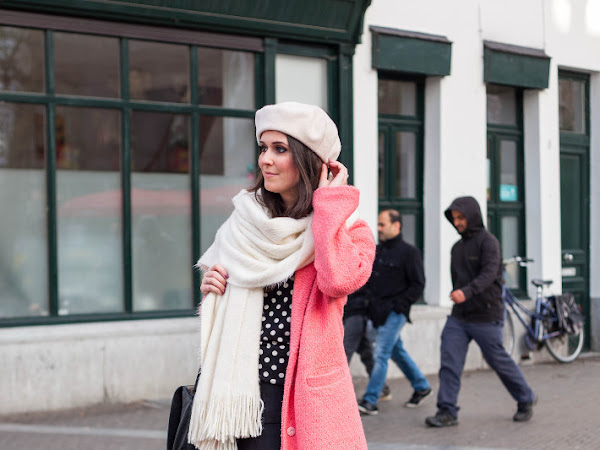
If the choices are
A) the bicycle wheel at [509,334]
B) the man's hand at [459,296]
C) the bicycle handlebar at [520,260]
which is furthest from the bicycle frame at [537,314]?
the man's hand at [459,296]

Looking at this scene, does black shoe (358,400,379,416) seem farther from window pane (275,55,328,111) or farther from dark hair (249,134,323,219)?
dark hair (249,134,323,219)

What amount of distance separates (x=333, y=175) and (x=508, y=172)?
8.68 meters

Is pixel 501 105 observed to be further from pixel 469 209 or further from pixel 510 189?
pixel 469 209

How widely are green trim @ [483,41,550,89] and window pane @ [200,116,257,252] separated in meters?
3.20

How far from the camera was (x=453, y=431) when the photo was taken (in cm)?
694

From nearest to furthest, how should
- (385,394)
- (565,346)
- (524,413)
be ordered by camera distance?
(524,413), (385,394), (565,346)

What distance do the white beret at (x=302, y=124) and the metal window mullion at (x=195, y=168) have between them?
5.81 meters

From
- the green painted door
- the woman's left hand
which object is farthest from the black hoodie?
the green painted door

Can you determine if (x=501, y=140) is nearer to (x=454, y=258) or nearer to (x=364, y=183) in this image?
(x=364, y=183)

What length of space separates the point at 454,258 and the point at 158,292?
294 centimetres

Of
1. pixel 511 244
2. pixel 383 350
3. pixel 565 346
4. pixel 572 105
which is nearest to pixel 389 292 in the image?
pixel 383 350

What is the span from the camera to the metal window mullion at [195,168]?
856 centimetres

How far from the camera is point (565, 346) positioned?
11016 mm

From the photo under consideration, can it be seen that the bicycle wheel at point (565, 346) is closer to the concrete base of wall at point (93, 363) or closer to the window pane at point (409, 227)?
the window pane at point (409, 227)
